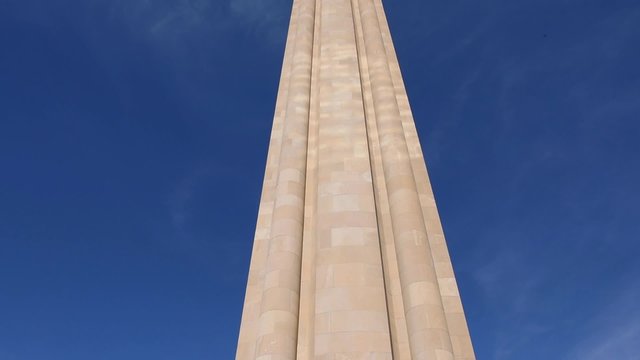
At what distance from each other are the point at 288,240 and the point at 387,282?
3.57 metres

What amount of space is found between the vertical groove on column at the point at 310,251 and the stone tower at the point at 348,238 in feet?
0.14

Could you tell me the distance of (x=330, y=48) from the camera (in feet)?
82.8

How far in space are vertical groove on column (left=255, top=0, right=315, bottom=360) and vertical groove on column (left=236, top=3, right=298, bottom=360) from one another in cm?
175

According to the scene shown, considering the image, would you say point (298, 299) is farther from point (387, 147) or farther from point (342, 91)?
point (342, 91)

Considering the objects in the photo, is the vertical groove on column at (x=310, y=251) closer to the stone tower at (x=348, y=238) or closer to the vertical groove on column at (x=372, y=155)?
the stone tower at (x=348, y=238)

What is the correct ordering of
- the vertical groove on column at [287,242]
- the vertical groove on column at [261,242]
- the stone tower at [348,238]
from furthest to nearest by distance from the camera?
the vertical groove on column at [261,242] < the vertical groove on column at [287,242] < the stone tower at [348,238]

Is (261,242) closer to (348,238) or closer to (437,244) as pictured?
(348,238)

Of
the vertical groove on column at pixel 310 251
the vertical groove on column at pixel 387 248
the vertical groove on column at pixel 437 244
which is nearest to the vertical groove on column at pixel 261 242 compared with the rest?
the vertical groove on column at pixel 310 251

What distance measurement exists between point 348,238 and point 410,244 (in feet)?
6.54

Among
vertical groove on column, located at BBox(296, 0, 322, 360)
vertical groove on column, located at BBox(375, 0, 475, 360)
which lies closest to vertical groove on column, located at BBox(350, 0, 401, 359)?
vertical groove on column, located at BBox(375, 0, 475, 360)

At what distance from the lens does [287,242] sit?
641 inches

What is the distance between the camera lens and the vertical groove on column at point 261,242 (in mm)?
16609

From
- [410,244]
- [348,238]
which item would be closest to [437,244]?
[410,244]

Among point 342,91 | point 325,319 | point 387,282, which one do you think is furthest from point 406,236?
point 342,91
